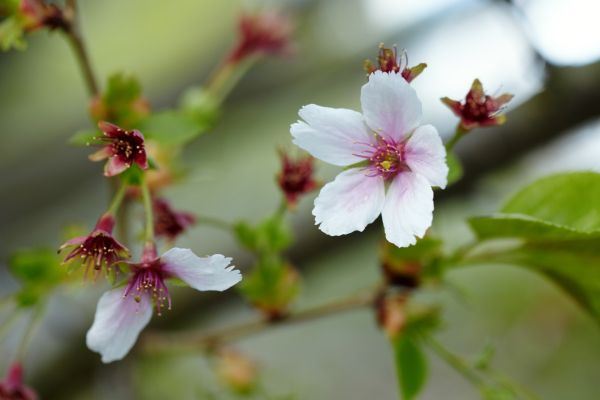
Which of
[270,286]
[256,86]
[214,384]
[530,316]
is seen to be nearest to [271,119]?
[256,86]

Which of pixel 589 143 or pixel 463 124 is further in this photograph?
pixel 589 143

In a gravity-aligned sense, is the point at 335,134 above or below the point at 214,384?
above

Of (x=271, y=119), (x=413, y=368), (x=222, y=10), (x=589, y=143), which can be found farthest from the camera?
(x=222, y=10)

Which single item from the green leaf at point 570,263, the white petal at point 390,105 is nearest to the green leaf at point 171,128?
the white petal at point 390,105

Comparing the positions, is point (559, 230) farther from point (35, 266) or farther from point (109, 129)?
point (35, 266)

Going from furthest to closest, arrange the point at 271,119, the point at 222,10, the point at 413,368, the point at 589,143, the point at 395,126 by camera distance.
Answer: the point at 222,10
the point at 271,119
the point at 589,143
the point at 413,368
the point at 395,126

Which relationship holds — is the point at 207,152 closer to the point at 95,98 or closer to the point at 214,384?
the point at 214,384

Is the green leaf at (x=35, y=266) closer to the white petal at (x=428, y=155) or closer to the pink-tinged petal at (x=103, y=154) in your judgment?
the pink-tinged petal at (x=103, y=154)
